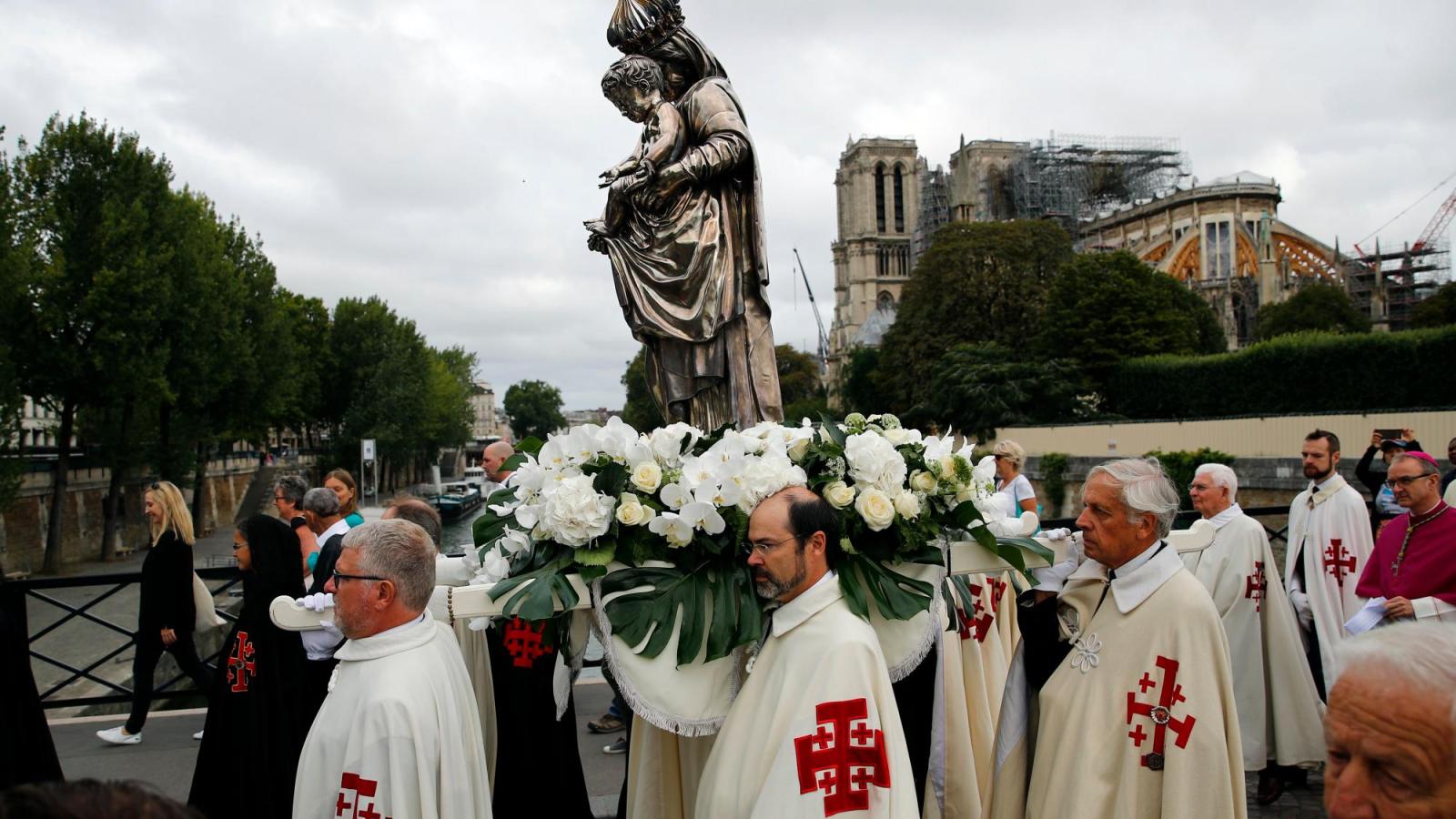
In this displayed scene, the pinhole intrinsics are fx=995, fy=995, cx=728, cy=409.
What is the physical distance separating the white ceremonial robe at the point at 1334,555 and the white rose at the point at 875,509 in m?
4.39

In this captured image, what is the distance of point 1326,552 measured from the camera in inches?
244

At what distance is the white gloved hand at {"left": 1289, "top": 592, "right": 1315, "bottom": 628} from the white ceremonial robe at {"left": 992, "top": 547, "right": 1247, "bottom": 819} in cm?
353

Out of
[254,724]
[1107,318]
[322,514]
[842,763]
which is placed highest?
[1107,318]

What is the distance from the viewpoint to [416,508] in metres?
5.36

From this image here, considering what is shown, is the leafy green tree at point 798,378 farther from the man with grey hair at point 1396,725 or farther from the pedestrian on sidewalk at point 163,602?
the man with grey hair at point 1396,725

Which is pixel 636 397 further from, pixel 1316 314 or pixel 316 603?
pixel 316 603

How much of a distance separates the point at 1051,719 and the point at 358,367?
192 ft

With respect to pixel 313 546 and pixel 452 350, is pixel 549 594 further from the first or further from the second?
pixel 452 350

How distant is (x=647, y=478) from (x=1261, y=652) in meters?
4.50

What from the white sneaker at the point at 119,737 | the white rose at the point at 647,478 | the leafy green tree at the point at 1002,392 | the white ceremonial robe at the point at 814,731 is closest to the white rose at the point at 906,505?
the white ceremonial robe at the point at 814,731

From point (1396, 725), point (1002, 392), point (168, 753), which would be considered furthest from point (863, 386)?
point (1396, 725)

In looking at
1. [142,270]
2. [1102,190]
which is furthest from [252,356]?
[1102,190]

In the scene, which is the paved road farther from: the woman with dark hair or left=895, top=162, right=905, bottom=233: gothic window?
left=895, top=162, right=905, bottom=233: gothic window

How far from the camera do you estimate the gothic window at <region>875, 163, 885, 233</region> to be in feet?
367
